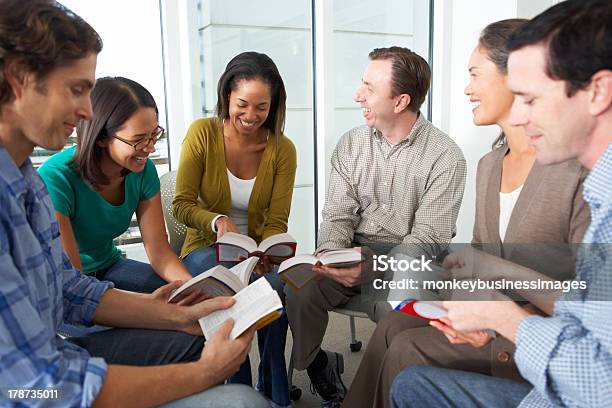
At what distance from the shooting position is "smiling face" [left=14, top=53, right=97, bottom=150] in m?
0.99

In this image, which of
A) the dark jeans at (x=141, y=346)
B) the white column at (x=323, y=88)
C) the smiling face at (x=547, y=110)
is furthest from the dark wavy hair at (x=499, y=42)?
Answer: the white column at (x=323, y=88)

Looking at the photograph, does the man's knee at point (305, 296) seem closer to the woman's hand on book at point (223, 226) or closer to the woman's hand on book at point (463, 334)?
the woman's hand on book at point (223, 226)

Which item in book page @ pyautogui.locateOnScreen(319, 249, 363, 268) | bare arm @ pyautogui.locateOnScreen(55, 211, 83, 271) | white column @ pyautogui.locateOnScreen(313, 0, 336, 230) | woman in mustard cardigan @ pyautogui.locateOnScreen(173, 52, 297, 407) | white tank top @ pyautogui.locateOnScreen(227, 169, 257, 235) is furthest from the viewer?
white column @ pyautogui.locateOnScreen(313, 0, 336, 230)

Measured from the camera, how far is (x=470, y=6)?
3266 mm

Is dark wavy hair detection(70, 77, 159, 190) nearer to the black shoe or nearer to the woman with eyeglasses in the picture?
the woman with eyeglasses

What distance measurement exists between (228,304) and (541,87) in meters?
0.85

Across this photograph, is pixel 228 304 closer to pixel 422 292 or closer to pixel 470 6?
pixel 422 292

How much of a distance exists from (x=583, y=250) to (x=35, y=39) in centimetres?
108

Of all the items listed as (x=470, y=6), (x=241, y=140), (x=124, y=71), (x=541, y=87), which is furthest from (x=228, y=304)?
(x=470, y=6)

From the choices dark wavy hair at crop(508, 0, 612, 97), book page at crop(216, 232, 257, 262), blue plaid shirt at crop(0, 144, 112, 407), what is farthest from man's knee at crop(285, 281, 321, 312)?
dark wavy hair at crop(508, 0, 612, 97)

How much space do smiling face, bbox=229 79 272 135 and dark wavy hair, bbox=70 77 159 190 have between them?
49cm

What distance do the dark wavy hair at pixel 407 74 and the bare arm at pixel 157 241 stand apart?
999 mm

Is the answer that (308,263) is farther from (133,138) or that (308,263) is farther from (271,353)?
(133,138)

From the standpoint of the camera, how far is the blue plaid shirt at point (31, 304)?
2.88 ft
